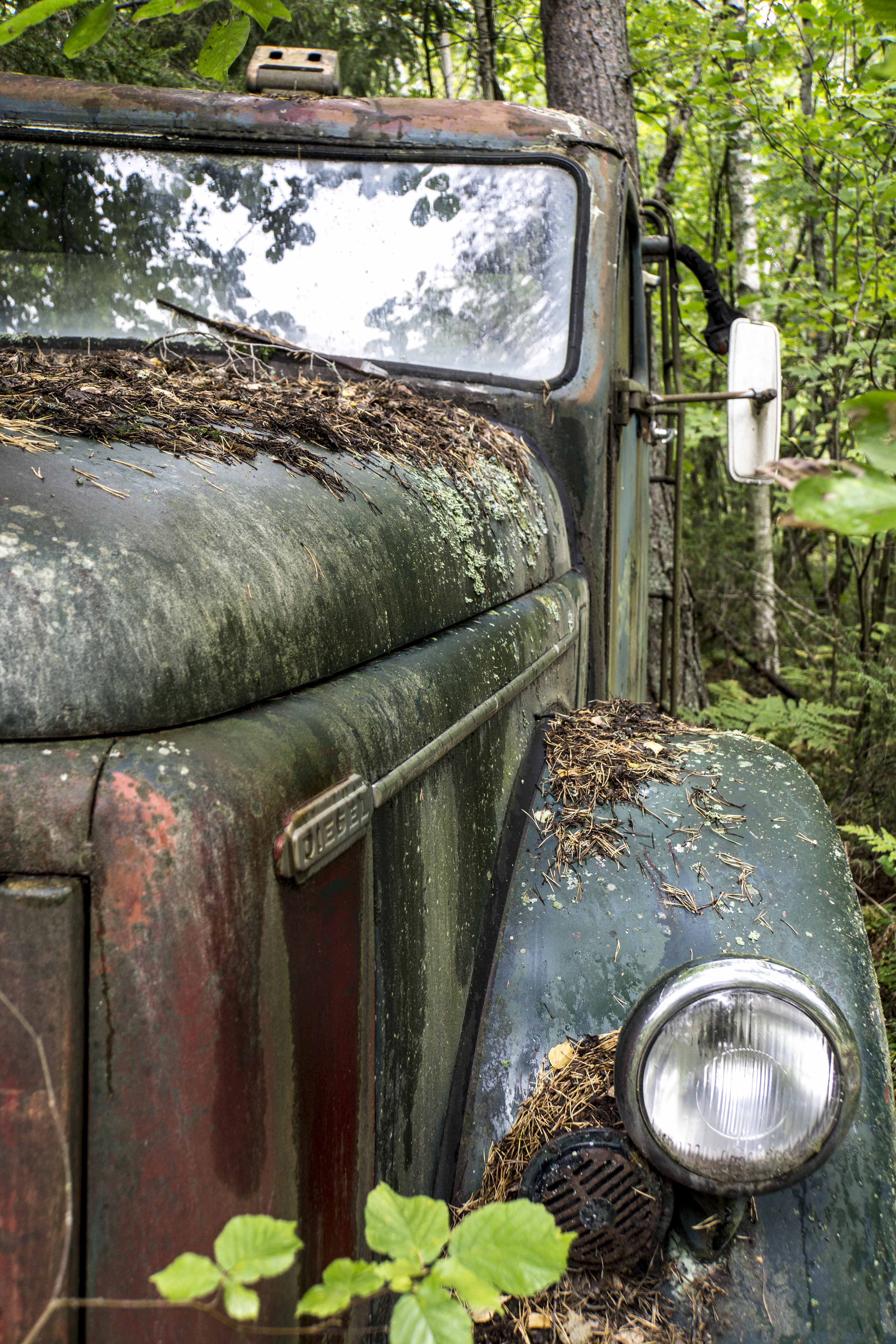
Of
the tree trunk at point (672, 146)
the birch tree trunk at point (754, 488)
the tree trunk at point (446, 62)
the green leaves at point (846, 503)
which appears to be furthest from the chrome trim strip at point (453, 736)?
the tree trunk at point (672, 146)

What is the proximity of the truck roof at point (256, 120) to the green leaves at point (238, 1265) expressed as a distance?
2.56 metres

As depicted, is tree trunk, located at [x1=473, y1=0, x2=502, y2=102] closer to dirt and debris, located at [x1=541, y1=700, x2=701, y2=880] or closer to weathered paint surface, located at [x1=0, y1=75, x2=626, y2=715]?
weathered paint surface, located at [x1=0, y1=75, x2=626, y2=715]

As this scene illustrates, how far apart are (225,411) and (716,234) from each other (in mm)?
9053

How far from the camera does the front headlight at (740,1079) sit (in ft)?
4.25

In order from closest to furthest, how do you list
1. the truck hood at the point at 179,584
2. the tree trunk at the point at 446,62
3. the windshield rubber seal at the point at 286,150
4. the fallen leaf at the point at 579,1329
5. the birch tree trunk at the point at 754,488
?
1. the truck hood at the point at 179,584
2. the fallen leaf at the point at 579,1329
3. the windshield rubber seal at the point at 286,150
4. the tree trunk at the point at 446,62
5. the birch tree trunk at the point at 754,488

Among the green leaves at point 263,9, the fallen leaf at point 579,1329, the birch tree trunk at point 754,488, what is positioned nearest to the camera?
the fallen leaf at point 579,1329

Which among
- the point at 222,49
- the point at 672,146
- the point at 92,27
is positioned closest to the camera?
the point at 92,27

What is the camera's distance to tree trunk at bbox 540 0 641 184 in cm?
548

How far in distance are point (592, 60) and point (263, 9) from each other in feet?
14.5

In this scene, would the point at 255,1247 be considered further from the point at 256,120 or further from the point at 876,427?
the point at 256,120

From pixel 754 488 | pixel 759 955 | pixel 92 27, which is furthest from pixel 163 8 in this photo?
pixel 754 488

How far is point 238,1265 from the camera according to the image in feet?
2.65

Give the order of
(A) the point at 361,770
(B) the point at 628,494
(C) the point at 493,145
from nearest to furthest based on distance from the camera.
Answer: (A) the point at 361,770 < (C) the point at 493,145 < (B) the point at 628,494

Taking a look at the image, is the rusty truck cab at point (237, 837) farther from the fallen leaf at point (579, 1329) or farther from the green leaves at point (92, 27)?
the green leaves at point (92, 27)
